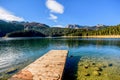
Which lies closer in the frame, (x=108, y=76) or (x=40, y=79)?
(x=40, y=79)

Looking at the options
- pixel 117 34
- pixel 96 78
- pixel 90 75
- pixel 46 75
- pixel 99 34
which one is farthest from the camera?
pixel 99 34

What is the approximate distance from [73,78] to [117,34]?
129663 mm

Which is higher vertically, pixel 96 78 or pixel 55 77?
pixel 55 77

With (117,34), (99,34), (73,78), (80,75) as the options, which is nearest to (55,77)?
(73,78)

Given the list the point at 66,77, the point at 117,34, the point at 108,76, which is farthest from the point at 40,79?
the point at 117,34

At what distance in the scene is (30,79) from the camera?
11.4 metres

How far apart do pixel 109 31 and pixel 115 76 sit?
456 feet

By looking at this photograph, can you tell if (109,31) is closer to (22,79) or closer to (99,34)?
(99,34)

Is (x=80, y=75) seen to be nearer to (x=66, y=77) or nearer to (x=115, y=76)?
(x=66, y=77)

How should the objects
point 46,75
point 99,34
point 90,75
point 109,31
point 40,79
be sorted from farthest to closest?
1. point 99,34
2. point 109,31
3. point 90,75
4. point 46,75
5. point 40,79

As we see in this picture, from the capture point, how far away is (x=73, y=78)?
14.6m

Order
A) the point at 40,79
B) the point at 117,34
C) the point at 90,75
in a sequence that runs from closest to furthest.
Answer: the point at 40,79 → the point at 90,75 → the point at 117,34

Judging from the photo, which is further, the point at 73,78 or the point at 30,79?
the point at 73,78

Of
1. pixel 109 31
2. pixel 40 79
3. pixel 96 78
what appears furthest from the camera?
pixel 109 31
